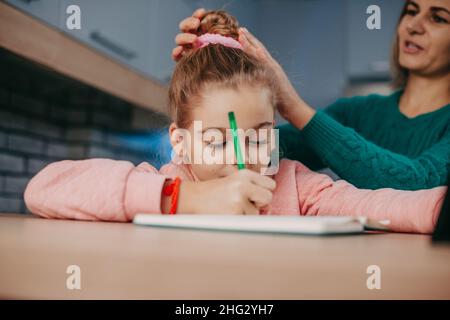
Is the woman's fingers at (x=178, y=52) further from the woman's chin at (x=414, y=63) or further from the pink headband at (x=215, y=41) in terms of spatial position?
the woman's chin at (x=414, y=63)

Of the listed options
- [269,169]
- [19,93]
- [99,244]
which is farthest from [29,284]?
[19,93]

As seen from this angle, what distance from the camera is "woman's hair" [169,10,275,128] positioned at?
90 centimetres

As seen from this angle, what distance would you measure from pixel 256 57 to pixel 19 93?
2.92ft

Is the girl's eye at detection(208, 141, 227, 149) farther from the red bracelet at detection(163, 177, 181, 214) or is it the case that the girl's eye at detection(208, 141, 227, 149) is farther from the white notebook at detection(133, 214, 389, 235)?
the white notebook at detection(133, 214, 389, 235)

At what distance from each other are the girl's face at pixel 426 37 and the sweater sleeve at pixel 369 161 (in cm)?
35

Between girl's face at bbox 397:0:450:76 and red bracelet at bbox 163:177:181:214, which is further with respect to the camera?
girl's face at bbox 397:0:450:76

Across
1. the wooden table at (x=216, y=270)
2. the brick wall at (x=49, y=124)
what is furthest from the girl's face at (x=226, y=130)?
the wooden table at (x=216, y=270)

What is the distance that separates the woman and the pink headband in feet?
0.05

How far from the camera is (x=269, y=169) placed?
0.90 metres

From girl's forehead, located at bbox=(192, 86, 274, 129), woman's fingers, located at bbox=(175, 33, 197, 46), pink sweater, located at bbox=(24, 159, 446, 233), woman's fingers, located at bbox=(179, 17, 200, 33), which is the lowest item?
pink sweater, located at bbox=(24, 159, 446, 233)

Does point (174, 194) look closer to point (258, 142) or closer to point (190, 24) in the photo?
point (258, 142)

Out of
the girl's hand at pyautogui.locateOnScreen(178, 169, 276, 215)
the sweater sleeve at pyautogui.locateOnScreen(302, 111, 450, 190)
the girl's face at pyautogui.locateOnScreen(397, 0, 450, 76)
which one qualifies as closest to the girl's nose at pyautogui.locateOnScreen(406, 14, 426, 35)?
the girl's face at pyautogui.locateOnScreen(397, 0, 450, 76)

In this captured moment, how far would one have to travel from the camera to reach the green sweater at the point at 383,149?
902mm

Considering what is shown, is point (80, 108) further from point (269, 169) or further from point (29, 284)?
→ point (29, 284)
